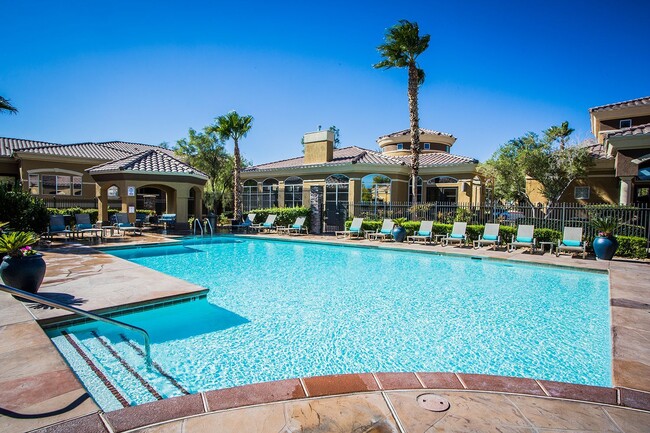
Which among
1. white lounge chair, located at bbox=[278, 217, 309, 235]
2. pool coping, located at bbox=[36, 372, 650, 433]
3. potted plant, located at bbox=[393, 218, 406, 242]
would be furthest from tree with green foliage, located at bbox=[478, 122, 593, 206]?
pool coping, located at bbox=[36, 372, 650, 433]

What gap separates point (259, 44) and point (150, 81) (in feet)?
19.2

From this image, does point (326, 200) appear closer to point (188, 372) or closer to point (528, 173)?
point (528, 173)

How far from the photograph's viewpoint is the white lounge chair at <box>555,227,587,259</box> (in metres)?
13.0

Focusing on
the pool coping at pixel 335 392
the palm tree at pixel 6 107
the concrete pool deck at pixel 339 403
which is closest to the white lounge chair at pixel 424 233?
the concrete pool deck at pixel 339 403

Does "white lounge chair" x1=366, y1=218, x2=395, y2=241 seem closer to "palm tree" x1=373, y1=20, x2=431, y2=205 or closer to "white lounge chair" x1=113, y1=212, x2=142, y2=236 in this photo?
"palm tree" x1=373, y1=20, x2=431, y2=205

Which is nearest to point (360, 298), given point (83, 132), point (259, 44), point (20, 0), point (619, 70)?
point (259, 44)

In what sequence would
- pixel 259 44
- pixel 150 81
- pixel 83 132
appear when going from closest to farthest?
pixel 259 44 < pixel 150 81 < pixel 83 132

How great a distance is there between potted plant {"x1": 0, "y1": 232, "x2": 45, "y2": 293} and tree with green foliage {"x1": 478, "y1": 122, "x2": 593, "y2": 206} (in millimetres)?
23484

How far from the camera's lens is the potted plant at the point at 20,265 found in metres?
5.82

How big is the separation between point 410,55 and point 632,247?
13.2 metres

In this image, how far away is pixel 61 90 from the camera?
17688mm

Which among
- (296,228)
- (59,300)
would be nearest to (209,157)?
(296,228)

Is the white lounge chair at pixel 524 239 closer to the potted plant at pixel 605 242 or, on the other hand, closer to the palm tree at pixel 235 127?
the potted plant at pixel 605 242

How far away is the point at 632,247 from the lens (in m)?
12.7
